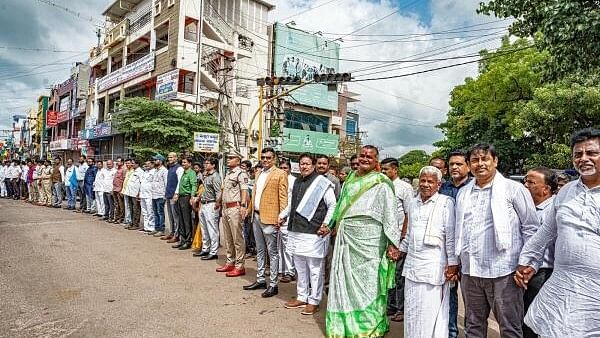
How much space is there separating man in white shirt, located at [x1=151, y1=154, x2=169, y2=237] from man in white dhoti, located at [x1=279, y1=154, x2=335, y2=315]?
5376mm

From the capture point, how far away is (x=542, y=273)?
3.42m

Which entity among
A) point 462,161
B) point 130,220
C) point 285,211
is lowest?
Answer: point 130,220

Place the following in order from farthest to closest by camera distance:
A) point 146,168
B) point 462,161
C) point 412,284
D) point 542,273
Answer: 1. point 146,168
2. point 462,161
3. point 412,284
4. point 542,273

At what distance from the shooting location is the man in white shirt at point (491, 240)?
3154mm

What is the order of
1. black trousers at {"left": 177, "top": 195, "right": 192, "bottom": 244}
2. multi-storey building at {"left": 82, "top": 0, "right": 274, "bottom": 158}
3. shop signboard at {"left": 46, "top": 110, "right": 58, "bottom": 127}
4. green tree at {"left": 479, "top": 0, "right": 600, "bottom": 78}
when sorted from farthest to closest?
1. shop signboard at {"left": 46, "top": 110, "right": 58, "bottom": 127}
2. multi-storey building at {"left": 82, "top": 0, "right": 274, "bottom": 158}
3. black trousers at {"left": 177, "top": 195, "right": 192, "bottom": 244}
4. green tree at {"left": 479, "top": 0, "right": 600, "bottom": 78}

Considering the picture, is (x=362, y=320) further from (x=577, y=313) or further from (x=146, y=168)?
(x=146, y=168)

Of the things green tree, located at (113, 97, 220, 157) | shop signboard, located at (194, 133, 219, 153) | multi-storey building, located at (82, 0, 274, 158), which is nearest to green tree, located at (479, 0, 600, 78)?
shop signboard, located at (194, 133, 219, 153)

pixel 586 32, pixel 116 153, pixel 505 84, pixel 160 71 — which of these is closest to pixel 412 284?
pixel 586 32

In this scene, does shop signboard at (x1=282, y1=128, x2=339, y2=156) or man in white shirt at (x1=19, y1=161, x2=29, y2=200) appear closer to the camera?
man in white shirt at (x1=19, y1=161, x2=29, y2=200)

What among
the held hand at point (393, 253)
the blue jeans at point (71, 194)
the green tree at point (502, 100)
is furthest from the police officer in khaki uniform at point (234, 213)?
the green tree at point (502, 100)

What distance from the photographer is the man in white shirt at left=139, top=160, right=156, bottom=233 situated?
10.4m

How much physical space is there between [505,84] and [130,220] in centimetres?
1573

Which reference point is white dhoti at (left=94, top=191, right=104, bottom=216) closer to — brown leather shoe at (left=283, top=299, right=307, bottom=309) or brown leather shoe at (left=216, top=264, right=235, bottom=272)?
brown leather shoe at (left=216, top=264, right=235, bottom=272)

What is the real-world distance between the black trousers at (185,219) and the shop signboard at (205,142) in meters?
5.47
